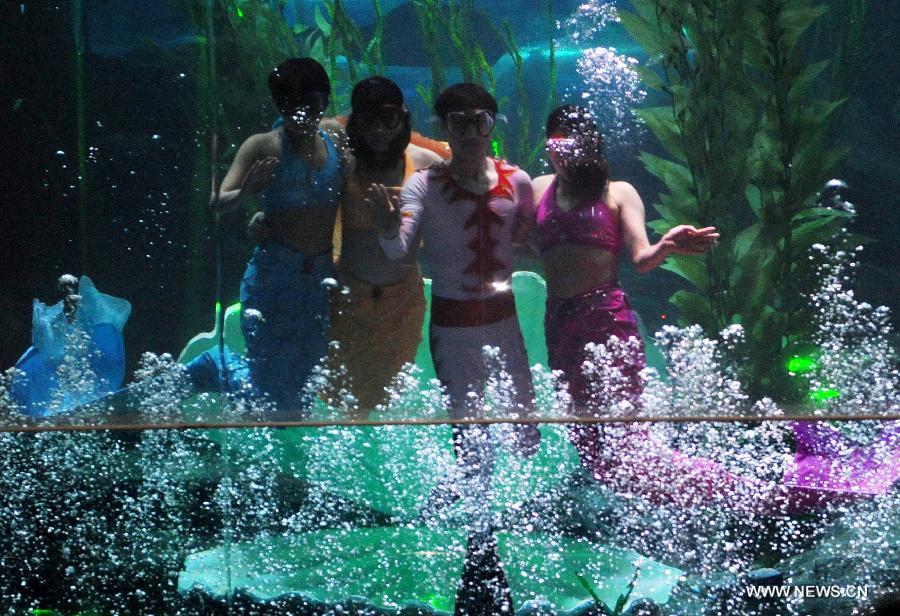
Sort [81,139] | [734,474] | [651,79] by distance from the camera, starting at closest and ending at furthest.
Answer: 1. [651,79]
2. [734,474]
3. [81,139]

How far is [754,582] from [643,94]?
3.18 ft

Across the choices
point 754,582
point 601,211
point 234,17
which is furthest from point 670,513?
point 234,17

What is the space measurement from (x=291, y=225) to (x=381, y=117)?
0.88ft

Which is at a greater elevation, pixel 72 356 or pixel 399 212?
pixel 399 212

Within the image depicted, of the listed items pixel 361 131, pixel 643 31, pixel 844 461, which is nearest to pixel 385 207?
pixel 361 131

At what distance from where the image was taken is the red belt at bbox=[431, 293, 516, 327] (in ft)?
5.10

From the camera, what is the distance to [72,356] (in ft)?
5.64

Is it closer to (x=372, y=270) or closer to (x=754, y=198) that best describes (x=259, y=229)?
(x=372, y=270)

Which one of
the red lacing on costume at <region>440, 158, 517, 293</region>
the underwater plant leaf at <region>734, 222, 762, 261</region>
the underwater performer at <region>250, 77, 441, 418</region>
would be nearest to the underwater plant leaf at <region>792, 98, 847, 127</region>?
the underwater plant leaf at <region>734, 222, 762, 261</region>

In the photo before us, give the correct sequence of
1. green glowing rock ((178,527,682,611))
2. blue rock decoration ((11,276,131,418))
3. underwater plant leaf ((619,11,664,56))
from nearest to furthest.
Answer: underwater plant leaf ((619,11,664,56)), green glowing rock ((178,527,682,611)), blue rock decoration ((11,276,131,418))

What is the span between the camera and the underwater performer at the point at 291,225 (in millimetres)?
1525

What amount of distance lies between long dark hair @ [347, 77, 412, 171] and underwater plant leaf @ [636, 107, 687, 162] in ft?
1.44

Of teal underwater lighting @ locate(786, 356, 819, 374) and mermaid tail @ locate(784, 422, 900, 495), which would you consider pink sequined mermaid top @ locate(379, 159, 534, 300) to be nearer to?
teal underwater lighting @ locate(786, 356, 819, 374)

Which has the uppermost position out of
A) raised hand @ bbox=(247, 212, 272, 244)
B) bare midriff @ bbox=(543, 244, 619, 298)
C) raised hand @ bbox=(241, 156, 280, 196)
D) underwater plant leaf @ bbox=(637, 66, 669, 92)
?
underwater plant leaf @ bbox=(637, 66, 669, 92)
